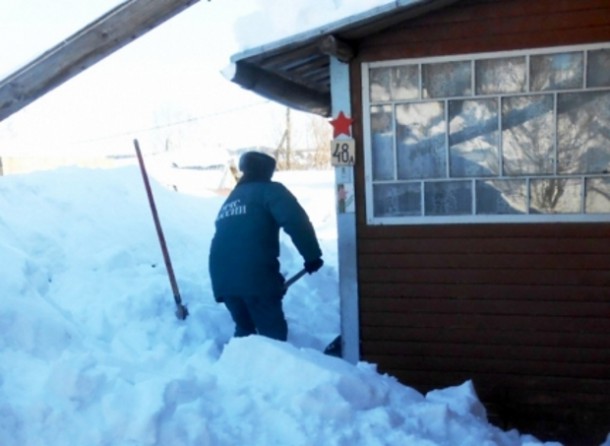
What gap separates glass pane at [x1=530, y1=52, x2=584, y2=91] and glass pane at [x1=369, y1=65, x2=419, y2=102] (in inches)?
34.8

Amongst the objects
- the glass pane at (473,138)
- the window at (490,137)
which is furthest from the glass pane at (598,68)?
the glass pane at (473,138)

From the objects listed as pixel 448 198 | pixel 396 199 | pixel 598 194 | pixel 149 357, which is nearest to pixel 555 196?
pixel 598 194

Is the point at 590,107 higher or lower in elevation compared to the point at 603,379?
higher

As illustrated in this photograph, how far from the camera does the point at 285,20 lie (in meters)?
5.81

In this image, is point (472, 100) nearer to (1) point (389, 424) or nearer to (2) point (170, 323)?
(1) point (389, 424)

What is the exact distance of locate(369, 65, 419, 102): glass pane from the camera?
19.4 feet

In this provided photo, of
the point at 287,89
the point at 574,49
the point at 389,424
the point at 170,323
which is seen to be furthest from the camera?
the point at 287,89

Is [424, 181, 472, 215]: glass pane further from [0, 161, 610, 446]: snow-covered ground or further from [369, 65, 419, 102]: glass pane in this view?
[0, 161, 610, 446]: snow-covered ground

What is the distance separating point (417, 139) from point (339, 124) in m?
0.63

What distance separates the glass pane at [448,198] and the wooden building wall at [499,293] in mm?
140

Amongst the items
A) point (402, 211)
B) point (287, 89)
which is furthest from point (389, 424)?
point (287, 89)

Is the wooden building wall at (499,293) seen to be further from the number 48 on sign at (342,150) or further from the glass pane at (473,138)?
the glass pane at (473,138)

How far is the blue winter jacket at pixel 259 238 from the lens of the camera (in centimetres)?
613

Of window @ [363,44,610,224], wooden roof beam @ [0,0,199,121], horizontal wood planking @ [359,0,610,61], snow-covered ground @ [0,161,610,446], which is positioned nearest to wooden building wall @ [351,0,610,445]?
horizontal wood planking @ [359,0,610,61]
